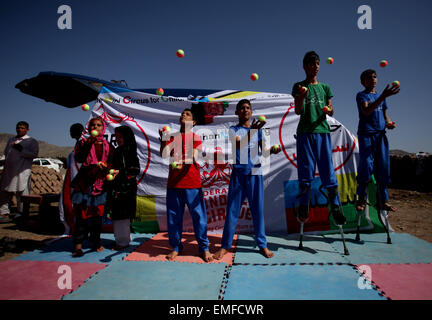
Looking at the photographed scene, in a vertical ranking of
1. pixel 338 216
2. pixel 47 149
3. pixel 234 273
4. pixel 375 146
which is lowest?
pixel 234 273

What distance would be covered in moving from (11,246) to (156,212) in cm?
224

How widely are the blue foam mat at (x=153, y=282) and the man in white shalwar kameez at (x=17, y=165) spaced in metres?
4.75

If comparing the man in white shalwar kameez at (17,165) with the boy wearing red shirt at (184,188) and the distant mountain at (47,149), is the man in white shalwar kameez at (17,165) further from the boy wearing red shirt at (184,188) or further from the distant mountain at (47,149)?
the distant mountain at (47,149)

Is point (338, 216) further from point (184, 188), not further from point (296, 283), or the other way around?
point (184, 188)

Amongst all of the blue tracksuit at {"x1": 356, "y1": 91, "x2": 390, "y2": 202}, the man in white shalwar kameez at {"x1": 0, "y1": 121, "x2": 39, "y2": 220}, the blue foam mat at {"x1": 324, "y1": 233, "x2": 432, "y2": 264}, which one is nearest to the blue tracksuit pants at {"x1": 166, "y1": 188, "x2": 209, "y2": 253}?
the blue foam mat at {"x1": 324, "y1": 233, "x2": 432, "y2": 264}

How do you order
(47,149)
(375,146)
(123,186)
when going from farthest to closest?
(47,149) → (375,146) → (123,186)

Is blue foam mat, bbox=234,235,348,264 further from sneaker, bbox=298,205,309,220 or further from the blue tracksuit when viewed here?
the blue tracksuit

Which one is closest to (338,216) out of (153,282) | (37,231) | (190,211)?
(190,211)

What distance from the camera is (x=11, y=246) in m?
3.70

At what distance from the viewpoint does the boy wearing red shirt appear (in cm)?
324

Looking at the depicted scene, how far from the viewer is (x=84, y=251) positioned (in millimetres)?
3559

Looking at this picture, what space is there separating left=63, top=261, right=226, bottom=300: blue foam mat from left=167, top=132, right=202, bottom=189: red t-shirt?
3.37ft

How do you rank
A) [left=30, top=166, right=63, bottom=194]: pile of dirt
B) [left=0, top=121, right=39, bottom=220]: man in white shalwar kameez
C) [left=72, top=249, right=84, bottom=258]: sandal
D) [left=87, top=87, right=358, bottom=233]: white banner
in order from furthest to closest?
[left=30, top=166, right=63, bottom=194]: pile of dirt
[left=0, top=121, right=39, bottom=220]: man in white shalwar kameez
[left=87, top=87, right=358, bottom=233]: white banner
[left=72, top=249, right=84, bottom=258]: sandal

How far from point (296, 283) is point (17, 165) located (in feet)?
22.6
